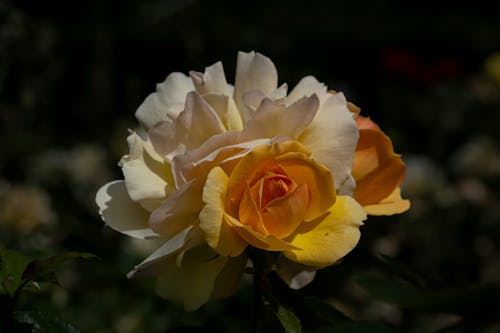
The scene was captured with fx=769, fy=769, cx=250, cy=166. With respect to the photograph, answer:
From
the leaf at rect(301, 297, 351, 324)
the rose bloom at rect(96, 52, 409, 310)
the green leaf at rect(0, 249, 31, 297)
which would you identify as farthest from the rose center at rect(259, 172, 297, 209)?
the green leaf at rect(0, 249, 31, 297)

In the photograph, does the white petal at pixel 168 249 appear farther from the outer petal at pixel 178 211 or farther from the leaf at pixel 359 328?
the leaf at pixel 359 328

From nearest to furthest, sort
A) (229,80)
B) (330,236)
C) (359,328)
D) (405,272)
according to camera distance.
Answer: (359,328) < (330,236) < (405,272) < (229,80)

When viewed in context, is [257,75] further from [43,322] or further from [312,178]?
[43,322]

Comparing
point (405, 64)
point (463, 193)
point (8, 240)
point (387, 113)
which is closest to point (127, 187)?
point (8, 240)

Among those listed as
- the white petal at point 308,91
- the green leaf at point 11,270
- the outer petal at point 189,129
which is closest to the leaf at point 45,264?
the green leaf at point 11,270

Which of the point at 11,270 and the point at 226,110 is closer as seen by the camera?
the point at 11,270

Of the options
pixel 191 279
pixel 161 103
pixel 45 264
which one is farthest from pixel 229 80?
pixel 45 264

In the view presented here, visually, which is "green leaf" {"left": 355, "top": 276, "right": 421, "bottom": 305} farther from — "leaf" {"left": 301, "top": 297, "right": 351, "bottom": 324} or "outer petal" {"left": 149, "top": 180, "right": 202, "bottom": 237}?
"outer petal" {"left": 149, "top": 180, "right": 202, "bottom": 237}
